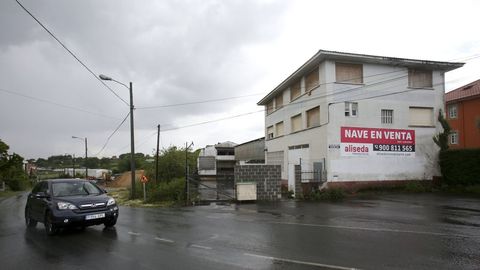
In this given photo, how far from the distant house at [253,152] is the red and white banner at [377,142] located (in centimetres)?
1973

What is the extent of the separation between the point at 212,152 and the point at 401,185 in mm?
48367

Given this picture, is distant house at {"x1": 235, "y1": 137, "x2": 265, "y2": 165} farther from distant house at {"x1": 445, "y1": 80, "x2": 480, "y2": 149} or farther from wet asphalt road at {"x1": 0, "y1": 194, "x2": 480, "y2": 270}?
wet asphalt road at {"x1": 0, "y1": 194, "x2": 480, "y2": 270}

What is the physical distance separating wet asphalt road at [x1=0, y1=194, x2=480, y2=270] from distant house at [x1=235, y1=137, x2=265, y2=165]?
31719mm

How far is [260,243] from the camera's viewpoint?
29.4 feet

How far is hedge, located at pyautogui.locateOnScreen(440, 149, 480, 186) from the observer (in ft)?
80.7

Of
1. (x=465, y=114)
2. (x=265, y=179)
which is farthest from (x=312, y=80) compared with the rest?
(x=465, y=114)

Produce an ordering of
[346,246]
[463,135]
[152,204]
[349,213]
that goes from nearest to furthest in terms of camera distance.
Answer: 1. [346,246]
2. [349,213]
3. [152,204]
4. [463,135]

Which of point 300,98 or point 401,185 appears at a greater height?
point 300,98

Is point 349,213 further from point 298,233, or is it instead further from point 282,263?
point 282,263

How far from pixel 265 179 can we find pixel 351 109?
8296 mm

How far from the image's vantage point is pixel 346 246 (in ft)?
27.7

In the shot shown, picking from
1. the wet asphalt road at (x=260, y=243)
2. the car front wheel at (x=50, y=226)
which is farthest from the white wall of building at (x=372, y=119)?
the car front wheel at (x=50, y=226)

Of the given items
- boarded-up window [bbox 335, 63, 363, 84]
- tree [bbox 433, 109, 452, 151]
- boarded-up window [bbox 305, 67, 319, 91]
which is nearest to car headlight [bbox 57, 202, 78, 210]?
boarded-up window [bbox 335, 63, 363, 84]

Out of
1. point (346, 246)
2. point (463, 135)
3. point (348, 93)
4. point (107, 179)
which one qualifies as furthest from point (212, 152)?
point (346, 246)
